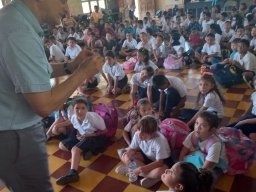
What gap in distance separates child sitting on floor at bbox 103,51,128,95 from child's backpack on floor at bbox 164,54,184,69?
3.93ft

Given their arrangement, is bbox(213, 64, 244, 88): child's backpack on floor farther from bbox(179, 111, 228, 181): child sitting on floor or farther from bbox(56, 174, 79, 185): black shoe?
bbox(56, 174, 79, 185): black shoe

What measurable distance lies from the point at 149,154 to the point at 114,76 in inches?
85.6

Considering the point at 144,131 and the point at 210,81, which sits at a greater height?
the point at 210,81

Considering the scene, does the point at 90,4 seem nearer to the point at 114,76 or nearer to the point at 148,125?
the point at 114,76

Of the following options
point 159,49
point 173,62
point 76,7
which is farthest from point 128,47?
point 76,7

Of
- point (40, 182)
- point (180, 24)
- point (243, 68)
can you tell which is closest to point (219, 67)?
point (243, 68)

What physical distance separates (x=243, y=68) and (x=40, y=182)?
349cm

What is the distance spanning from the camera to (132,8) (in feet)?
39.7

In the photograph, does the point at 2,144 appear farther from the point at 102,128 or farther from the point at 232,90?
the point at 232,90

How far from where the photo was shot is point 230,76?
391 centimetres

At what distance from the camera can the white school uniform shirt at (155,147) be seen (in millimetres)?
2096

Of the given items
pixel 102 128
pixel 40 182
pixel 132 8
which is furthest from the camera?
pixel 132 8

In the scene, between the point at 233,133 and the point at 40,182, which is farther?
the point at 233,133

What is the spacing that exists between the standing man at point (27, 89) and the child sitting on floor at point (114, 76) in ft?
9.80
